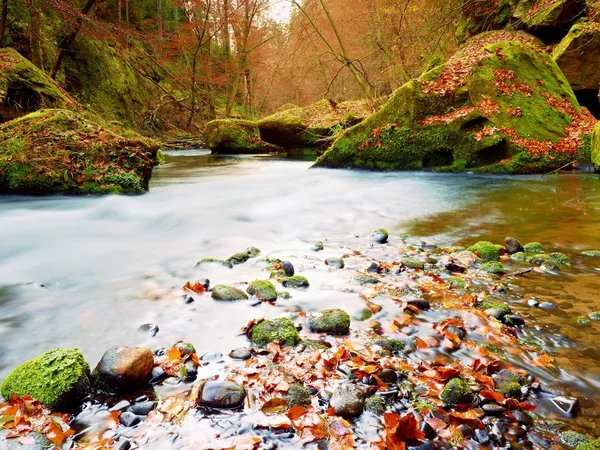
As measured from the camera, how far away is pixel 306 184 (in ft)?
31.2

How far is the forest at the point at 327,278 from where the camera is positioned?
1.77 meters

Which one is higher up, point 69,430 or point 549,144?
point 549,144

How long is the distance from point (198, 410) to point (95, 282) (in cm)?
225

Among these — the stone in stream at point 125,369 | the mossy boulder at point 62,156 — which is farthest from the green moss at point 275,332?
the mossy boulder at point 62,156

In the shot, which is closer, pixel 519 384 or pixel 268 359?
pixel 519 384

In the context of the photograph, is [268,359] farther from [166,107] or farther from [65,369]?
[166,107]

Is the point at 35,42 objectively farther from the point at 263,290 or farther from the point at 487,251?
the point at 487,251

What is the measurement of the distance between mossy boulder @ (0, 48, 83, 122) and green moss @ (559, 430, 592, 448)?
34.1 ft

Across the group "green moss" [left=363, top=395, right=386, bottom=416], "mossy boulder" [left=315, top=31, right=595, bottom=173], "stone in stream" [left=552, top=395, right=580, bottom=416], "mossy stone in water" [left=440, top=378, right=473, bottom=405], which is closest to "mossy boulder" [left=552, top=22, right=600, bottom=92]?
"mossy boulder" [left=315, top=31, right=595, bottom=173]

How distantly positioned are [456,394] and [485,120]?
27.6ft

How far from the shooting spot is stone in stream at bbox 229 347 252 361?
2238mm

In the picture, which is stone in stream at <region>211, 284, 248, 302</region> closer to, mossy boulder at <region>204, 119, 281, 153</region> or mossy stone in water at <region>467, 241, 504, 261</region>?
mossy stone in water at <region>467, 241, 504, 261</region>

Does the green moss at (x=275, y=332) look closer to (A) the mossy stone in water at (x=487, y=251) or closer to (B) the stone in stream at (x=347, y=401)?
(B) the stone in stream at (x=347, y=401)

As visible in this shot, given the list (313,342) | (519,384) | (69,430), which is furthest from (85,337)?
(519,384)
